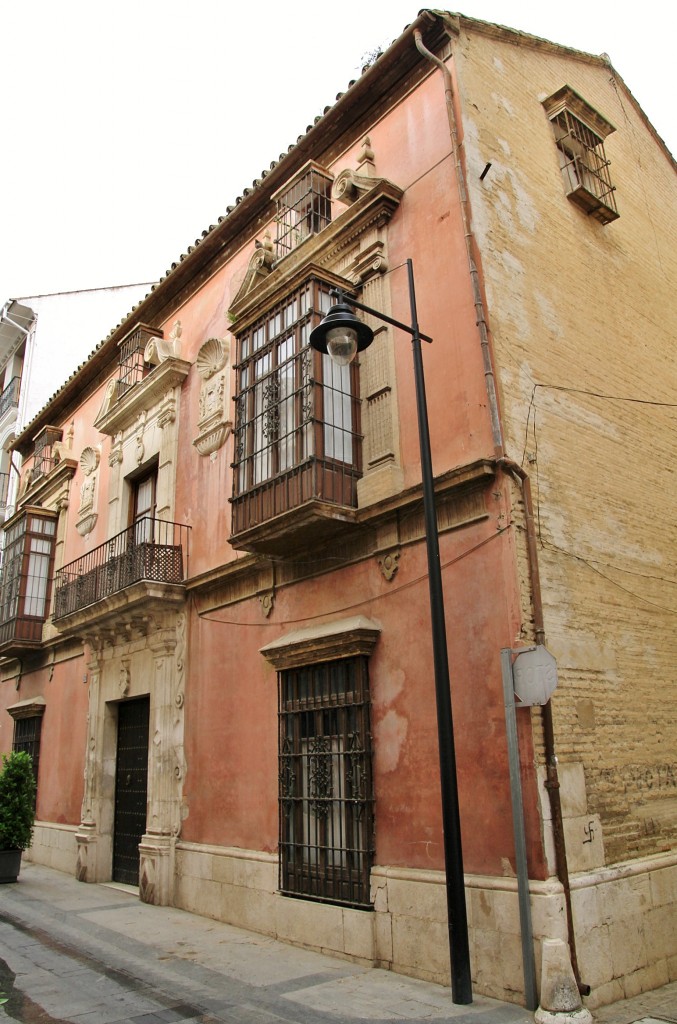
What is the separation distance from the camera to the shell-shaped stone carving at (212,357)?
12266 millimetres

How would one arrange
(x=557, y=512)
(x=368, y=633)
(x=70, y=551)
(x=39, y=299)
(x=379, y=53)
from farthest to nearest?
(x=39, y=299)
(x=70, y=551)
(x=379, y=53)
(x=368, y=633)
(x=557, y=512)

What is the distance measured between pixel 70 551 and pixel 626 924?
1321cm

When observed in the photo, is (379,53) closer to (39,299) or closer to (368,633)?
(368,633)

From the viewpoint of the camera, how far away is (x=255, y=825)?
9414 mm

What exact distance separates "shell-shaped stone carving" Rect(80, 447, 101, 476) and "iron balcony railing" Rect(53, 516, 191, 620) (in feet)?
7.06

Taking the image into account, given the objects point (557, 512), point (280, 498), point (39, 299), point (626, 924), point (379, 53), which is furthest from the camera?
point (39, 299)

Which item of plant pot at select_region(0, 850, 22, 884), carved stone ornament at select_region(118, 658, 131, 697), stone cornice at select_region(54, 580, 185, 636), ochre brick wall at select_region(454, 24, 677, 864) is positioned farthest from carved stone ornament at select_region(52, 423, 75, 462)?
ochre brick wall at select_region(454, 24, 677, 864)

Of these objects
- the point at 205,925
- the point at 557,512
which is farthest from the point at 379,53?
the point at 205,925

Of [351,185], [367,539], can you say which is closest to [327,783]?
[367,539]

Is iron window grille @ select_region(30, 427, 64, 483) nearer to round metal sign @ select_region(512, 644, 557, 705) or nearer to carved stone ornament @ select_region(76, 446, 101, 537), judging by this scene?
carved stone ornament @ select_region(76, 446, 101, 537)

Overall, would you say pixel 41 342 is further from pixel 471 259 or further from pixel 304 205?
pixel 471 259

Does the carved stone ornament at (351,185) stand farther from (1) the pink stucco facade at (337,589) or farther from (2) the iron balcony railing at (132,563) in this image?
(2) the iron balcony railing at (132,563)

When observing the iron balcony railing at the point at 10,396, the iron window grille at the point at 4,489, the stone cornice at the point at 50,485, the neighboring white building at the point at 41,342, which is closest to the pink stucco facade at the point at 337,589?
the stone cornice at the point at 50,485

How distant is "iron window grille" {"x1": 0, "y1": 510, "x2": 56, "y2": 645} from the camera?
671 inches
